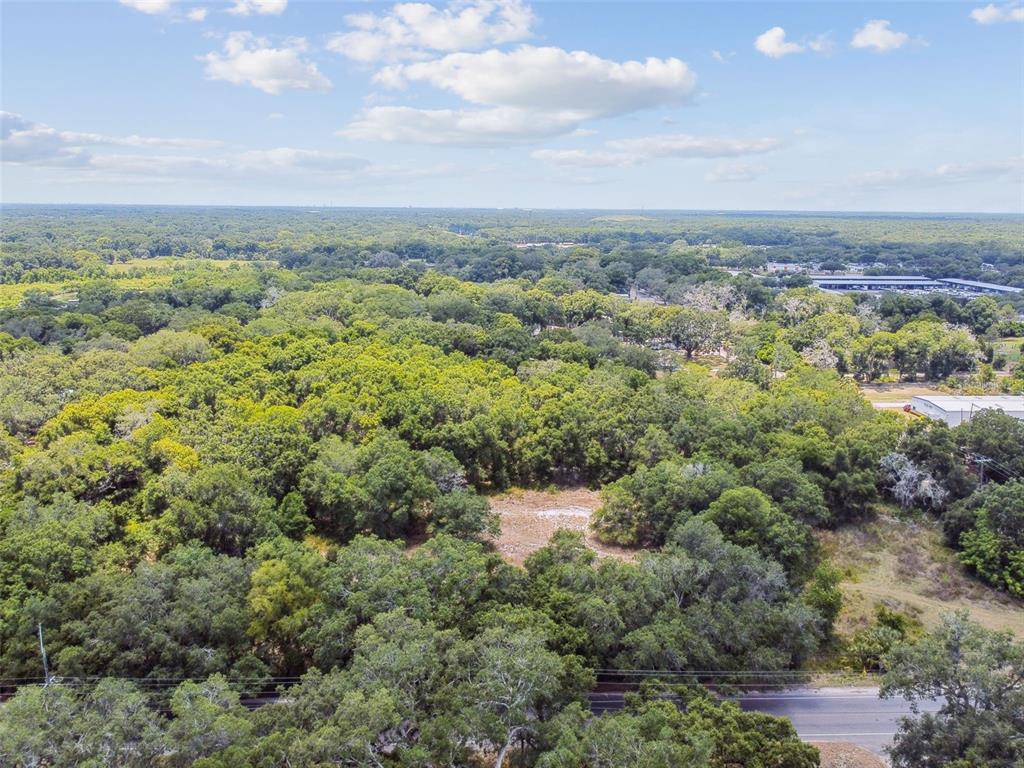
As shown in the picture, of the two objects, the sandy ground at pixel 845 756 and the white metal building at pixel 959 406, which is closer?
the sandy ground at pixel 845 756

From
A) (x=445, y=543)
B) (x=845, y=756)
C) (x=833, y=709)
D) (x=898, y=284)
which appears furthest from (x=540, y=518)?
(x=898, y=284)

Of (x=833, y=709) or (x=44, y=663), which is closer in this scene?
(x=44, y=663)

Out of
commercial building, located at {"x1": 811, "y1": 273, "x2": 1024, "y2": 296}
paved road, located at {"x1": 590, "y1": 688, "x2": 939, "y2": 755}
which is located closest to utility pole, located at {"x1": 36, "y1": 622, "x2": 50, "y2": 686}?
paved road, located at {"x1": 590, "y1": 688, "x2": 939, "y2": 755}

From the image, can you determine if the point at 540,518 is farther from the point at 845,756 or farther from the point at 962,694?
the point at 962,694

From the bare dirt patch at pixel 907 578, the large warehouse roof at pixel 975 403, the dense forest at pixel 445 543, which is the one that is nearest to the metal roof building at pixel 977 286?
the dense forest at pixel 445 543

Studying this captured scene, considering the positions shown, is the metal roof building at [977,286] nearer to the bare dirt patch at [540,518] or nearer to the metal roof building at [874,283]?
the metal roof building at [874,283]
